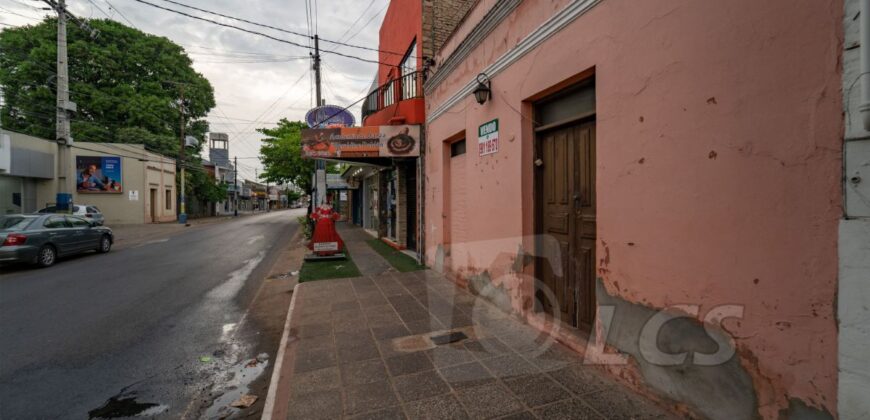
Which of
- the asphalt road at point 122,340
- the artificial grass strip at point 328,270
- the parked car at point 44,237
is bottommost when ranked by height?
the asphalt road at point 122,340

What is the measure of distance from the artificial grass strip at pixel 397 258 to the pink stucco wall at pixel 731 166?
17.9ft

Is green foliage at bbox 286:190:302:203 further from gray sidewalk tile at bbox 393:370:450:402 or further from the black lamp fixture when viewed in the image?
gray sidewalk tile at bbox 393:370:450:402

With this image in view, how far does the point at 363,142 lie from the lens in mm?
9477

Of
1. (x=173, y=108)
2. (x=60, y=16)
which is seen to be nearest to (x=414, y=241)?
(x=60, y=16)

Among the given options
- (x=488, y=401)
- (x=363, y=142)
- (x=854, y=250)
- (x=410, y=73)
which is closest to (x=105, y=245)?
(x=363, y=142)

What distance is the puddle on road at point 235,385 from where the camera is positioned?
121 inches

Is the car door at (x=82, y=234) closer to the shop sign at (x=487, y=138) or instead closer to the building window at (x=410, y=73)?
the building window at (x=410, y=73)

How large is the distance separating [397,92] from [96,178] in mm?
24482

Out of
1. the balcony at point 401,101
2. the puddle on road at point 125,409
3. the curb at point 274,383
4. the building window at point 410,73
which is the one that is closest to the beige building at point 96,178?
the balcony at point 401,101

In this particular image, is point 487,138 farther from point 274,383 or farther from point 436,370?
point 274,383

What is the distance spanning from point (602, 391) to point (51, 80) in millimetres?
34643

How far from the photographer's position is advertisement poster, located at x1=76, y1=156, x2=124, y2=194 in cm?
2306

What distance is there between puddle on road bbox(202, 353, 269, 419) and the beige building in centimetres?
2359

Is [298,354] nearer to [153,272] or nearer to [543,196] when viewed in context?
[543,196]
